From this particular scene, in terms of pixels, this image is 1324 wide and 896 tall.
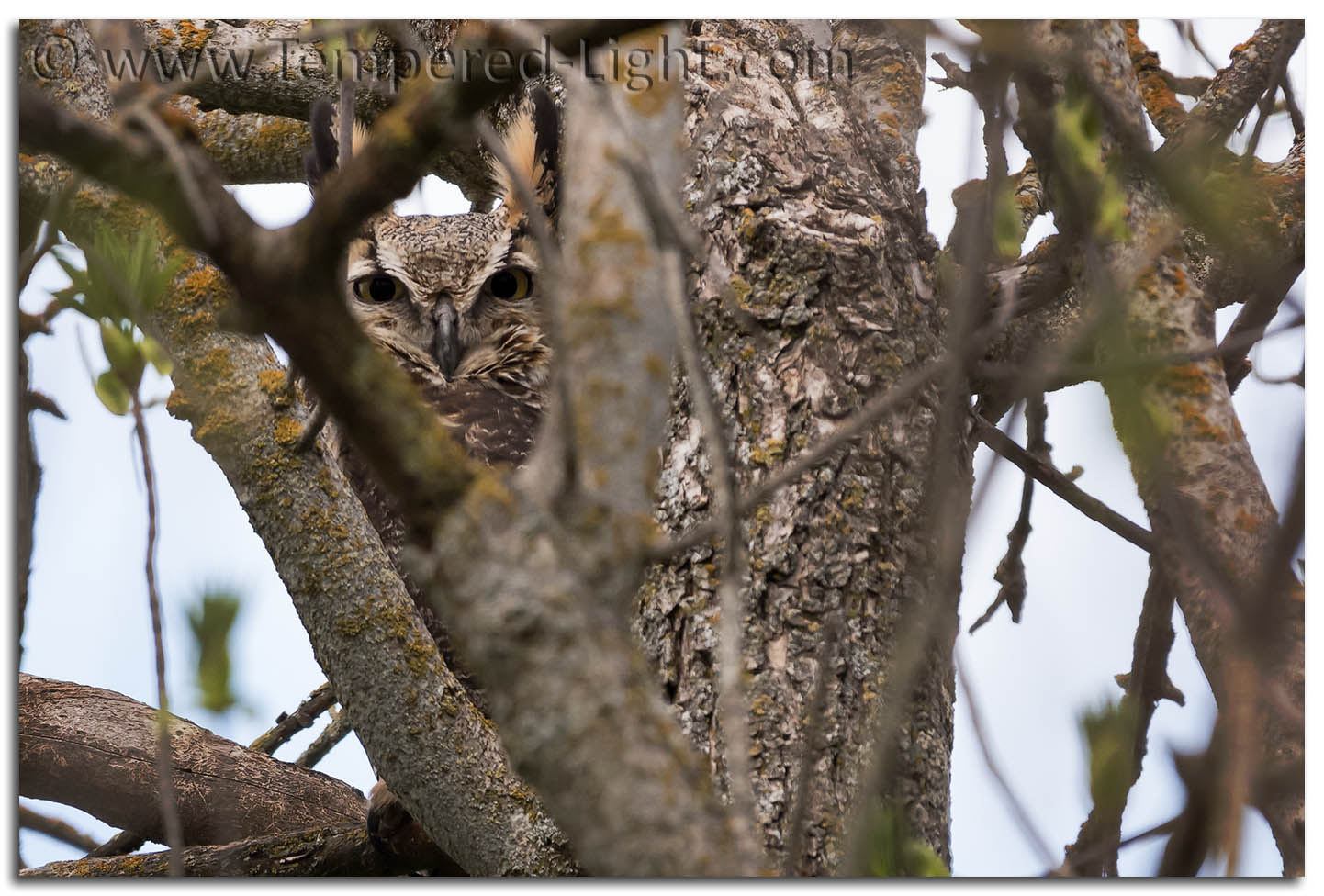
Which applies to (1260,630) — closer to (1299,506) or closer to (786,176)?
(1299,506)

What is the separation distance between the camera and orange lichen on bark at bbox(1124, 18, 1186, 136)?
2.17m

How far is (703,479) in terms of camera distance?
1.96 metres

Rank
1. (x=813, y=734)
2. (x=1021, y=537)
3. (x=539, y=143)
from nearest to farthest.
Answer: (x=813, y=734)
(x=1021, y=537)
(x=539, y=143)

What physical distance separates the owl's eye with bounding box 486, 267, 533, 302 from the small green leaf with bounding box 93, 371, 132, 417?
1.54 meters

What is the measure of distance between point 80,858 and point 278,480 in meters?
1.00

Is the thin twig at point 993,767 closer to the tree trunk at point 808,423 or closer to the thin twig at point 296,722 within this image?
the tree trunk at point 808,423

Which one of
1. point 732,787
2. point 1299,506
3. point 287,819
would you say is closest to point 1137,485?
point 1299,506

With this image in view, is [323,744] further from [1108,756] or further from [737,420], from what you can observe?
[1108,756]

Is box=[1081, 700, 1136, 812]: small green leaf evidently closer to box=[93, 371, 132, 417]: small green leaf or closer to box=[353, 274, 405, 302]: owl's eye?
box=[93, 371, 132, 417]: small green leaf

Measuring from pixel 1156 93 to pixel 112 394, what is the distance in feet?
6.46

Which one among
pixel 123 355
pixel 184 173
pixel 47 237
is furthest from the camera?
pixel 47 237

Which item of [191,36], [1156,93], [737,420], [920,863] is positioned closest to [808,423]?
[737,420]

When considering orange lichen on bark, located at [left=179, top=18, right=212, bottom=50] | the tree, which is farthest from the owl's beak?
orange lichen on bark, located at [left=179, top=18, right=212, bottom=50]

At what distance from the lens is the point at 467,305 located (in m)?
3.21
